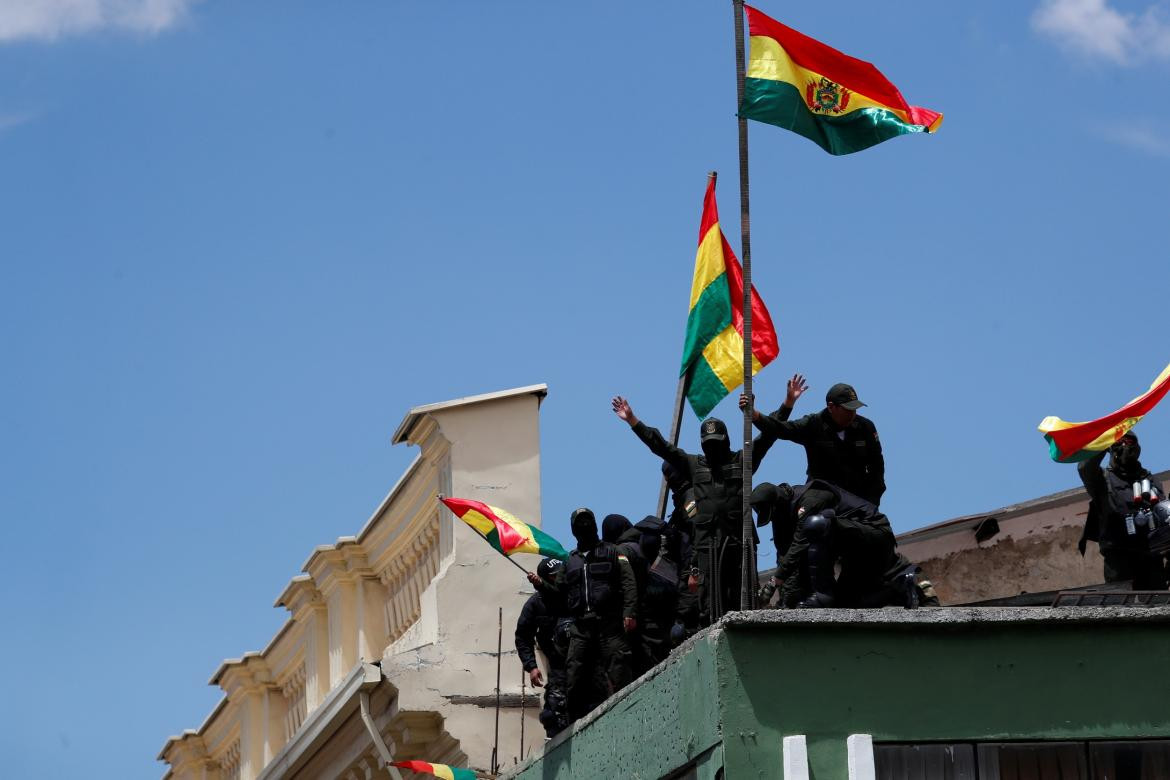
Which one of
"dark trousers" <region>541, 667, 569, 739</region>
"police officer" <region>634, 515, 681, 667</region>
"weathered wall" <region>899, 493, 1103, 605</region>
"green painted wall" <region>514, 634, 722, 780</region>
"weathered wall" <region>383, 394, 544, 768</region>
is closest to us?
"green painted wall" <region>514, 634, 722, 780</region>

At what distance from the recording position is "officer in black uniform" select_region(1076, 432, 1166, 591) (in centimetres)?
1614

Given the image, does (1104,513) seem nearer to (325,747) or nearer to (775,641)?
(775,641)

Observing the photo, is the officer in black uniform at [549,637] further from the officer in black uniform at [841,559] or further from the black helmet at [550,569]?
the officer in black uniform at [841,559]

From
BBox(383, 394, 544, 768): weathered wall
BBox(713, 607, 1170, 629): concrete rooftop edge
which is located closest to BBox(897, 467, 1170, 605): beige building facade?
BBox(383, 394, 544, 768): weathered wall

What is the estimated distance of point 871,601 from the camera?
13781mm

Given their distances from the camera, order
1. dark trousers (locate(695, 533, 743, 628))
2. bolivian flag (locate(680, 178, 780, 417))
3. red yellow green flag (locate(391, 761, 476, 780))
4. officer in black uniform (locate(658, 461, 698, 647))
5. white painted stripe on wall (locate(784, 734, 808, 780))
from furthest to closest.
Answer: red yellow green flag (locate(391, 761, 476, 780)), bolivian flag (locate(680, 178, 780, 417)), officer in black uniform (locate(658, 461, 698, 647)), dark trousers (locate(695, 533, 743, 628)), white painted stripe on wall (locate(784, 734, 808, 780))

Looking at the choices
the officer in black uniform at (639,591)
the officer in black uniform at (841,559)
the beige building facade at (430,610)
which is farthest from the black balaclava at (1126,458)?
the beige building facade at (430,610)

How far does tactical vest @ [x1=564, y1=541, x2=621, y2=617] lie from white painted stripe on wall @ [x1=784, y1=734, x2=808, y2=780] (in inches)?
146

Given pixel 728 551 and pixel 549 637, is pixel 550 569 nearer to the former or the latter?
pixel 549 637

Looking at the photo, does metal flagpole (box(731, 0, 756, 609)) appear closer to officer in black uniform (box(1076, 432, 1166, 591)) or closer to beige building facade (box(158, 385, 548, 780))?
officer in black uniform (box(1076, 432, 1166, 591))

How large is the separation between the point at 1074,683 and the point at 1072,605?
0.56 m

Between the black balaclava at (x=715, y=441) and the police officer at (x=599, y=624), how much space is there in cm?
100

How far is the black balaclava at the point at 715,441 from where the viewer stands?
49.7ft

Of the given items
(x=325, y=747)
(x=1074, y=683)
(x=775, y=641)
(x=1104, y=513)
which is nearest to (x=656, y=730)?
→ (x=775, y=641)
